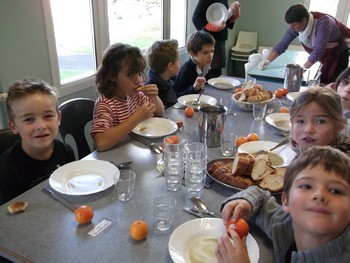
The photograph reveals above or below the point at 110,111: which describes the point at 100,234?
below

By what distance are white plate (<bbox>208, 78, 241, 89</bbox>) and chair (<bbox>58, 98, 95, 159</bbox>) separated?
3.43 feet

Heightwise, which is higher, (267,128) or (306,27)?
(306,27)

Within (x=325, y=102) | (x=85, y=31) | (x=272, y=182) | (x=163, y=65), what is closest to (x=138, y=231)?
(x=272, y=182)

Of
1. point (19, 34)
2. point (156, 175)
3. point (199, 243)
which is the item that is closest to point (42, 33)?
point (19, 34)

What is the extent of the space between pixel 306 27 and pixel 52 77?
237cm

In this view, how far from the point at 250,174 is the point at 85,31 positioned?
2179 mm

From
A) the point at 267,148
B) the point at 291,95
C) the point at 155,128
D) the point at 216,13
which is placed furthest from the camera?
the point at 216,13

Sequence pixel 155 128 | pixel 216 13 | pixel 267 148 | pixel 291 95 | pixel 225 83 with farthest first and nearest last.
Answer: pixel 216 13 → pixel 225 83 → pixel 291 95 → pixel 155 128 → pixel 267 148

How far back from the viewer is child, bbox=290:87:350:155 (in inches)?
49.5

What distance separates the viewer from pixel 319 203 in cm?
76

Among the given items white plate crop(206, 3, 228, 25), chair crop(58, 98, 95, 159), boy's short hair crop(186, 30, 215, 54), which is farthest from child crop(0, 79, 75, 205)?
white plate crop(206, 3, 228, 25)

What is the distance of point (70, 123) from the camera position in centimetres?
173

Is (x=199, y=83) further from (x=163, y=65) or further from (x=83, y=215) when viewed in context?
(x=83, y=215)

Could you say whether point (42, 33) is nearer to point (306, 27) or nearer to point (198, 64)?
point (198, 64)
